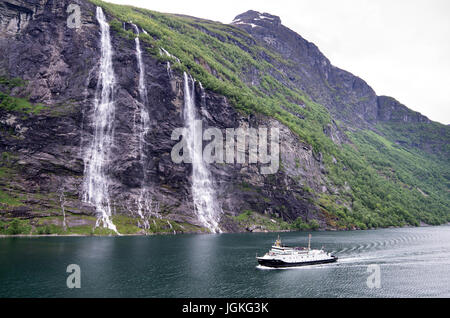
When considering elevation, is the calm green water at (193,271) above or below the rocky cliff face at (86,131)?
below

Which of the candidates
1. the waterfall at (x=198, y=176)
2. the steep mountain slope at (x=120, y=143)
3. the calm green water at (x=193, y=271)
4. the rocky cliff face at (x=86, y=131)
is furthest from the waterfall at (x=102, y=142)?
the waterfall at (x=198, y=176)

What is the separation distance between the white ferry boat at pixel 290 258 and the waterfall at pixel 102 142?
2086 inches

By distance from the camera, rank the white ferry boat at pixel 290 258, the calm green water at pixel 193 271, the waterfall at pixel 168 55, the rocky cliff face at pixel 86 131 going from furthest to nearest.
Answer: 1. the waterfall at pixel 168 55
2. the rocky cliff face at pixel 86 131
3. the white ferry boat at pixel 290 258
4. the calm green water at pixel 193 271

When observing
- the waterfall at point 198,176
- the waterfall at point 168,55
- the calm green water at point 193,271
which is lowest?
the calm green water at point 193,271

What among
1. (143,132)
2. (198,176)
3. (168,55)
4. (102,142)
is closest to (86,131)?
(102,142)

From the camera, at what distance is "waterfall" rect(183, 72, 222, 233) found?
4803 inches

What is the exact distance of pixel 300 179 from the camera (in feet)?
502

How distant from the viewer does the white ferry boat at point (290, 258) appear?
66375mm

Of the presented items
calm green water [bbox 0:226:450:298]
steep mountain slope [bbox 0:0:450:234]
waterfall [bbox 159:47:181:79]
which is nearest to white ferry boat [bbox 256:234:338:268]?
calm green water [bbox 0:226:450:298]

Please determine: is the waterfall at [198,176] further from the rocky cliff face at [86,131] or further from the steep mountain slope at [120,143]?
the rocky cliff face at [86,131]

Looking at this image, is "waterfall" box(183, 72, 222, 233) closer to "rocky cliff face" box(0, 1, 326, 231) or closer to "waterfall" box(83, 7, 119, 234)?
"rocky cliff face" box(0, 1, 326, 231)
